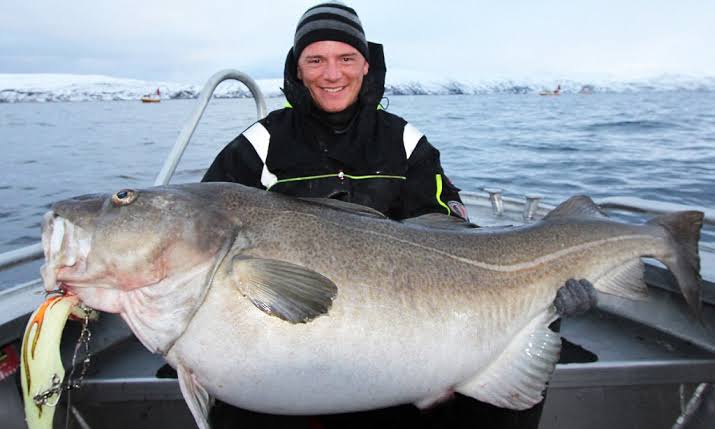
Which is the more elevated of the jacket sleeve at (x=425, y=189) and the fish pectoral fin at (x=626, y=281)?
the jacket sleeve at (x=425, y=189)

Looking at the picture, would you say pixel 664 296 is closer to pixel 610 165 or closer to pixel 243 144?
pixel 243 144

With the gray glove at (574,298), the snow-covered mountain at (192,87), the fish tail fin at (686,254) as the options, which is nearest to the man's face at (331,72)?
the gray glove at (574,298)

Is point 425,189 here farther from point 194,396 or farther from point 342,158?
point 194,396

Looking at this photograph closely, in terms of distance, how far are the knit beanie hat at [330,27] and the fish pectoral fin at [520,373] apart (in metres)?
2.01

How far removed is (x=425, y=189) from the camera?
10.4 ft

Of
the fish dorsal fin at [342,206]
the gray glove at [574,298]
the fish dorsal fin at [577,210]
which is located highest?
the fish dorsal fin at [342,206]

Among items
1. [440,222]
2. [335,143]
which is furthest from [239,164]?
[440,222]

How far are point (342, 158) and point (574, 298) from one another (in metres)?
1.54

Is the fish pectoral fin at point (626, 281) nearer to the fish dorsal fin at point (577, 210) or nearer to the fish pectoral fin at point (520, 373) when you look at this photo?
the fish dorsal fin at point (577, 210)

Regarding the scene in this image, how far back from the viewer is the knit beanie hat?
3006mm

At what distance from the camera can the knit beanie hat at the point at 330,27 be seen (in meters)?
3.01

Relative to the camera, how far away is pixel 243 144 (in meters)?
3.03

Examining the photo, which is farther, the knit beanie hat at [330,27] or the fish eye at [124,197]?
the knit beanie hat at [330,27]

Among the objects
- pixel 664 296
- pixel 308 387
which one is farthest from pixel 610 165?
pixel 308 387
